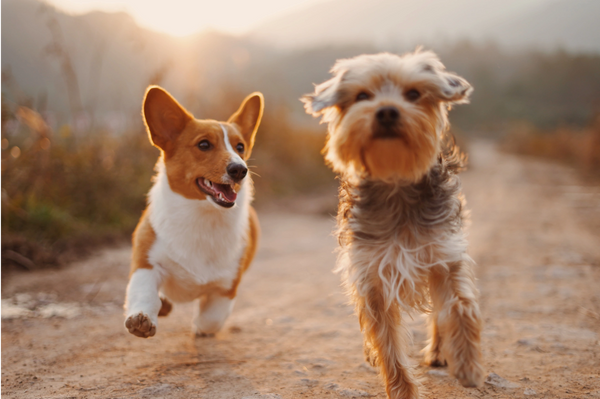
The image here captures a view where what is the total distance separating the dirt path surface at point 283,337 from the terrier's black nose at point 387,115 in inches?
63.5

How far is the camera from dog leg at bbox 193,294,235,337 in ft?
12.3

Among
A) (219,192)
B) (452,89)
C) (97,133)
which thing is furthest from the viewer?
(97,133)

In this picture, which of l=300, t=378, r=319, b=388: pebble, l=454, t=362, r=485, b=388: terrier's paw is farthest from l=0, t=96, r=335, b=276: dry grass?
l=454, t=362, r=485, b=388: terrier's paw

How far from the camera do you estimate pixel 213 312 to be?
3758 mm

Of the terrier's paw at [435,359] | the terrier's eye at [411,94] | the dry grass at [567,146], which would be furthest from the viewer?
the dry grass at [567,146]

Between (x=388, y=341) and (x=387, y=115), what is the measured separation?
1381 mm

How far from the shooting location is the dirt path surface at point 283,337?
9.79ft

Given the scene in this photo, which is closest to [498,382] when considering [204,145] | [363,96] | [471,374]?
[471,374]

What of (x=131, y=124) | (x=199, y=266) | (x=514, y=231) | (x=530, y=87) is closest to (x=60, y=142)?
(x=131, y=124)

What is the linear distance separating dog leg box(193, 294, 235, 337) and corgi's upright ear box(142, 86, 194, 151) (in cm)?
130

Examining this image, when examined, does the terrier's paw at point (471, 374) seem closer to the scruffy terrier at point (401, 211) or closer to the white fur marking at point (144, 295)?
the scruffy terrier at point (401, 211)

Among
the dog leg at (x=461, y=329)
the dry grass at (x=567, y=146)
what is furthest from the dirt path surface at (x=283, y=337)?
the dry grass at (x=567, y=146)

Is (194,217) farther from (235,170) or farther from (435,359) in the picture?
(435,359)

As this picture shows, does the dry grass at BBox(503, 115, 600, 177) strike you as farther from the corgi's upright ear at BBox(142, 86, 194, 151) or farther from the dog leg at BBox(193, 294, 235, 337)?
the corgi's upright ear at BBox(142, 86, 194, 151)
